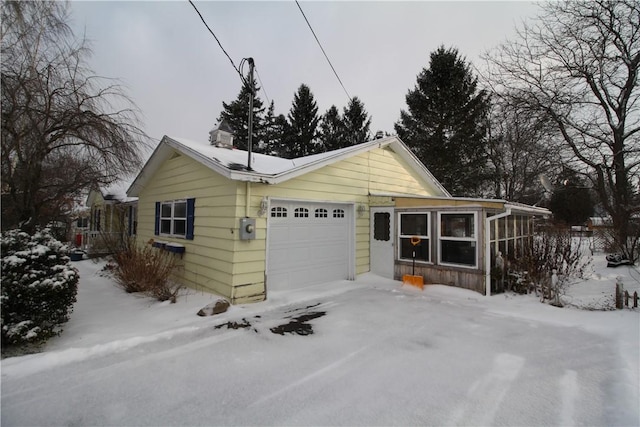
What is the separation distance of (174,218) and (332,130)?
21659 millimetres

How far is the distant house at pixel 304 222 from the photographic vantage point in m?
6.27

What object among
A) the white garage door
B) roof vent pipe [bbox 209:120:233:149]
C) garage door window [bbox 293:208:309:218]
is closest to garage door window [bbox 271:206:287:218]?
the white garage door

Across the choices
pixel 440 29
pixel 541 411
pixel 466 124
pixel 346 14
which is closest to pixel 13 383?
pixel 541 411

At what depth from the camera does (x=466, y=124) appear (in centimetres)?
2072

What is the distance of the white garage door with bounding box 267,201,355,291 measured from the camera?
272 inches

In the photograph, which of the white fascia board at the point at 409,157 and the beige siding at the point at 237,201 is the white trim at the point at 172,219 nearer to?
the beige siding at the point at 237,201

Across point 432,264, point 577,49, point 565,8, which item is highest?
point 565,8

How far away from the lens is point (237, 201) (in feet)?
19.9

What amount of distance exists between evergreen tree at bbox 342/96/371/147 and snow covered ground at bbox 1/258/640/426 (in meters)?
23.1

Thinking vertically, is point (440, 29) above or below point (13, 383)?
above

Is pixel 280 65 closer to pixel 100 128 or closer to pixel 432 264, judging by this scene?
pixel 100 128

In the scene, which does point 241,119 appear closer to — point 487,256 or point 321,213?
point 321,213

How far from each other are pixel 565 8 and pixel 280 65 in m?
11.8

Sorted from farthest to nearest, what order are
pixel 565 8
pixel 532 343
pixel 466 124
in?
pixel 466 124
pixel 565 8
pixel 532 343
